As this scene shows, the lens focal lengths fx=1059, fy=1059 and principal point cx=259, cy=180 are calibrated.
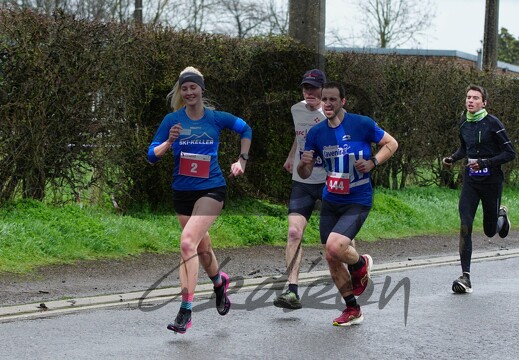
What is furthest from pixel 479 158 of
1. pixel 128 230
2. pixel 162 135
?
pixel 128 230

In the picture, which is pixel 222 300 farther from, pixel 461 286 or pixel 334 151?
pixel 461 286

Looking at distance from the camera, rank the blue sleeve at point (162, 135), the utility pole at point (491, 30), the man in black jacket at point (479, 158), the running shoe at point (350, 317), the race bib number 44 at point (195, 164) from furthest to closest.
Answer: the utility pole at point (491, 30), the man in black jacket at point (479, 158), the running shoe at point (350, 317), the blue sleeve at point (162, 135), the race bib number 44 at point (195, 164)

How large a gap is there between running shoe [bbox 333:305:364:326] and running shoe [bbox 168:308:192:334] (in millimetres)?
1243

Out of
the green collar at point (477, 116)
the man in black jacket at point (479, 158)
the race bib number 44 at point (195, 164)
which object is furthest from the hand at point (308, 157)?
the green collar at point (477, 116)

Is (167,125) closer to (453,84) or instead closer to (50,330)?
(50,330)

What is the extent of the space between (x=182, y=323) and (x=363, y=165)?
1840mm

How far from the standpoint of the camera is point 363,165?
8094 millimetres

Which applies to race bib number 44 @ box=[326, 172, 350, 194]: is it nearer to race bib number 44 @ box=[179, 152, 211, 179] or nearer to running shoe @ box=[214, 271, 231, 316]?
race bib number 44 @ box=[179, 152, 211, 179]

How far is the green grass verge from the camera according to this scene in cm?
1073

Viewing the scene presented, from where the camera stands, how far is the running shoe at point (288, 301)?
8.84 meters

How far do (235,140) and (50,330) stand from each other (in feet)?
21.2

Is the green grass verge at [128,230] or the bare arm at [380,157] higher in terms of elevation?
the bare arm at [380,157]

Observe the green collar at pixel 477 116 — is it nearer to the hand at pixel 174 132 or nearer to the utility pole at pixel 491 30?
the hand at pixel 174 132

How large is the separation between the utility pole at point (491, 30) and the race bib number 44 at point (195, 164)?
1677 centimetres
